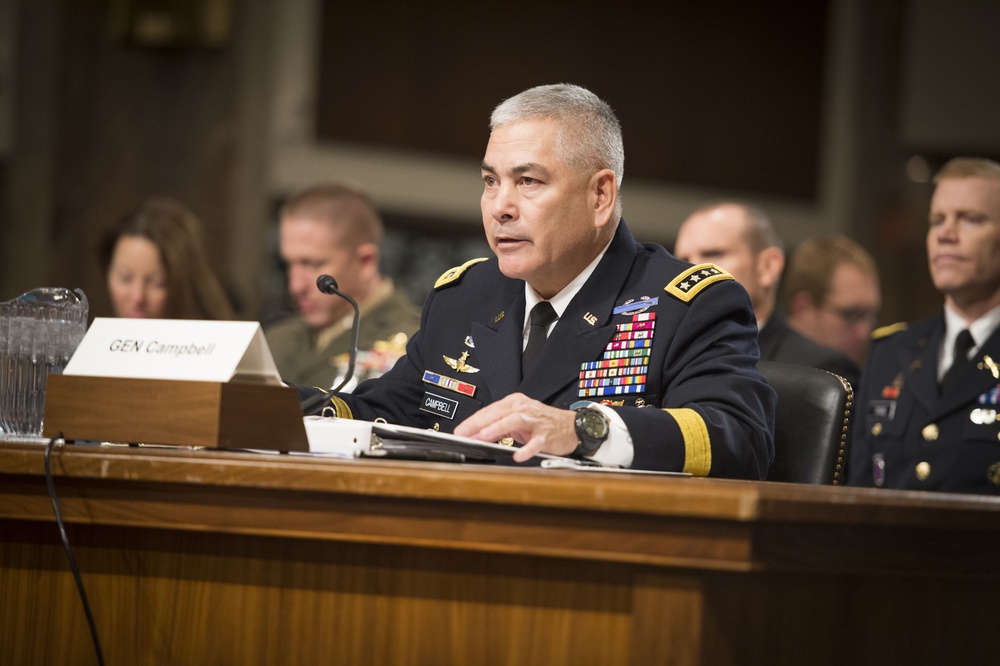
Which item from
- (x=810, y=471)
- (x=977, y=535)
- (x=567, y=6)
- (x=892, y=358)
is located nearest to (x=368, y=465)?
(x=977, y=535)

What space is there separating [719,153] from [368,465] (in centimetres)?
666

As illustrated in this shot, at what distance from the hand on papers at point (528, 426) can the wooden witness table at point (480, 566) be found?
0.24 meters

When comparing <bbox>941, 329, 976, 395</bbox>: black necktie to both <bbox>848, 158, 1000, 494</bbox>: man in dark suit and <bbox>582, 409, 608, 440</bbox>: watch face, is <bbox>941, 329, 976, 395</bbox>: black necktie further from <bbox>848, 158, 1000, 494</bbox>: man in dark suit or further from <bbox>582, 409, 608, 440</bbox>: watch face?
<bbox>582, 409, 608, 440</bbox>: watch face

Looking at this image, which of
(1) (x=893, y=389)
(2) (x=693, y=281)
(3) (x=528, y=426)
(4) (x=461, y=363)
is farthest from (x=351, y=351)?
(1) (x=893, y=389)

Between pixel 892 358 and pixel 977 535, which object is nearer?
pixel 977 535

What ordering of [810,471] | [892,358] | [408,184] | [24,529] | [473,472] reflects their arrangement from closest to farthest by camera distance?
[473,472] < [24,529] < [810,471] < [892,358] < [408,184]

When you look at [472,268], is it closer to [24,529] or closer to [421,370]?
[421,370]

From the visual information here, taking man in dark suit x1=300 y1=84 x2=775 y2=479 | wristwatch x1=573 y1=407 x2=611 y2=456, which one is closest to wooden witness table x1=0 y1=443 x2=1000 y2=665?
wristwatch x1=573 y1=407 x2=611 y2=456

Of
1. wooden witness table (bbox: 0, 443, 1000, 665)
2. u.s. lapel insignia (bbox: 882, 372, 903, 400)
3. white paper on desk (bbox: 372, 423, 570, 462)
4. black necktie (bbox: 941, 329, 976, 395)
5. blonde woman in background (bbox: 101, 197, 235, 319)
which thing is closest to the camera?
wooden witness table (bbox: 0, 443, 1000, 665)

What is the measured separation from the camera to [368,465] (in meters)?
1.29

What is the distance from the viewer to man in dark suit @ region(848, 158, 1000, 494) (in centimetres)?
313

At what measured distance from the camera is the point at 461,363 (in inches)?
84.6

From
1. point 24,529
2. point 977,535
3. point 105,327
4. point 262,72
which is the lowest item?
point 24,529

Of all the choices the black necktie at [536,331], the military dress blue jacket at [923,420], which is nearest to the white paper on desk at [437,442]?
the black necktie at [536,331]
